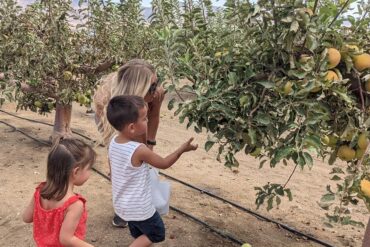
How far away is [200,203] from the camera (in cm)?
455

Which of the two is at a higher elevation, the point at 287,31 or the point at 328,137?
the point at 287,31

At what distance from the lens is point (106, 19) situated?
5020 mm

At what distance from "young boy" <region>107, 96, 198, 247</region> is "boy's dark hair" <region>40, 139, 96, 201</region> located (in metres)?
0.49

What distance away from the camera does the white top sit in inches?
98.1

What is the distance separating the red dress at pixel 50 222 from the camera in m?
1.97

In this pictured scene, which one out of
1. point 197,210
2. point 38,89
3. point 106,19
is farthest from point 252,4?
point 38,89

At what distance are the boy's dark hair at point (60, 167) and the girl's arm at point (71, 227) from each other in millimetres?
84

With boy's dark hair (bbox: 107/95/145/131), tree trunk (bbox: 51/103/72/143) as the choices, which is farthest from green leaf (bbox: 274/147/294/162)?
tree trunk (bbox: 51/103/72/143)

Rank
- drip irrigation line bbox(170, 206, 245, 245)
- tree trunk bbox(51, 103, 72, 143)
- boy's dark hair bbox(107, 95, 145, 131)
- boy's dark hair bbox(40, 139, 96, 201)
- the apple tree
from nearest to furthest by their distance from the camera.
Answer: the apple tree
boy's dark hair bbox(40, 139, 96, 201)
boy's dark hair bbox(107, 95, 145, 131)
drip irrigation line bbox(170, 206, 245, 245)
tree trunk bbox(51, 103, 72, 143)

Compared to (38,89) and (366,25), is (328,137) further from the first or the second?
(38,89)

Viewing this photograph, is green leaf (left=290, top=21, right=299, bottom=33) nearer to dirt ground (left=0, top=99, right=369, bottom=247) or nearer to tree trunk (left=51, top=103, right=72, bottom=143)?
dirt ground (left=0, top=99, right=369, bottom=247)

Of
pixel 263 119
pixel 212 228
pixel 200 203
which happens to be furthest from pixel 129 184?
pixel 200 203

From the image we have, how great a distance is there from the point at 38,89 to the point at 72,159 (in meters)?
3.49

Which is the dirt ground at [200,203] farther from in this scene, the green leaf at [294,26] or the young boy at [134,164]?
the green leaf at [294,26]
